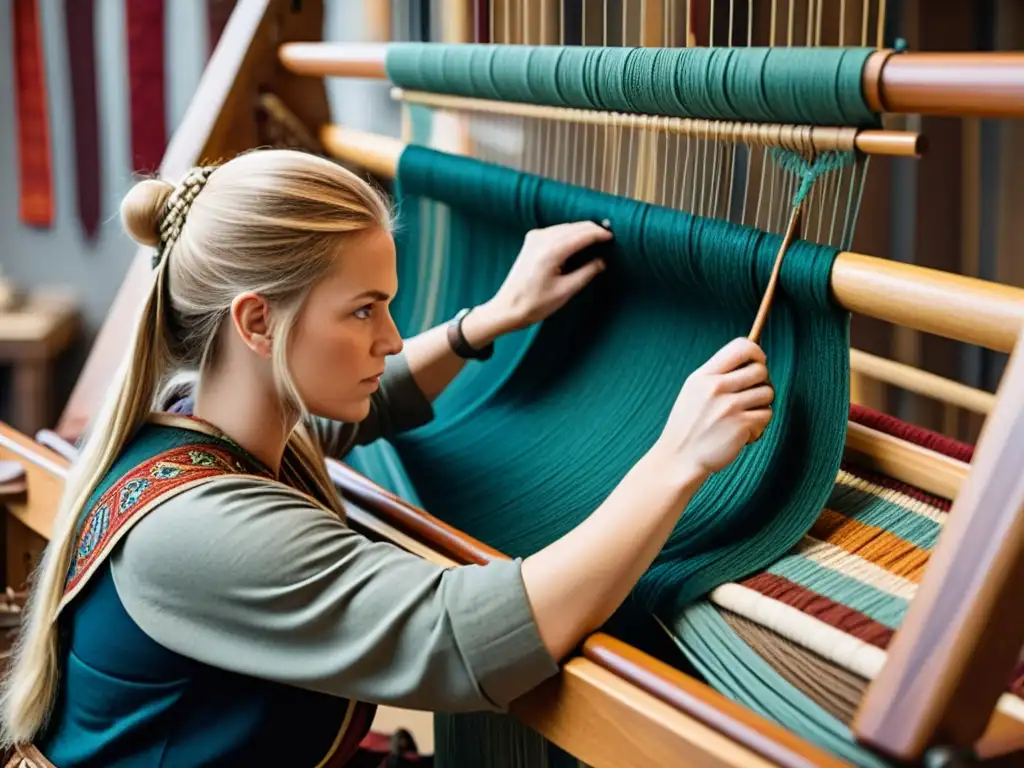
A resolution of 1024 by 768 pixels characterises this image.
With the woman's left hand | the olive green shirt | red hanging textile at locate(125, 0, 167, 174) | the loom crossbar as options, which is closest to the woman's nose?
the olive green shirt

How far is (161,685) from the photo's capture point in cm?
103

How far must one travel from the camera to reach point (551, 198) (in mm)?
1280

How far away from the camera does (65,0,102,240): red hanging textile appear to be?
9.63 ft

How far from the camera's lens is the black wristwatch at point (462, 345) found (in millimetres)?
1366

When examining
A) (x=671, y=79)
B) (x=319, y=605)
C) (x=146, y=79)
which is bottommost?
(x=319, y=605)

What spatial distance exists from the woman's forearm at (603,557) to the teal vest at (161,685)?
0.88 feet

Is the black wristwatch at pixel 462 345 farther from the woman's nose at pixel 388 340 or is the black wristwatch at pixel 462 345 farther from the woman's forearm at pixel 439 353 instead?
the woman's nose at pixel 388 340

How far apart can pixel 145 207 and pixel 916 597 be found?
689 mm

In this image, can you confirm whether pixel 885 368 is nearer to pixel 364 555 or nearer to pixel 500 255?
pixel 500 255

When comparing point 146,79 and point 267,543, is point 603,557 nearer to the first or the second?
point 267,543

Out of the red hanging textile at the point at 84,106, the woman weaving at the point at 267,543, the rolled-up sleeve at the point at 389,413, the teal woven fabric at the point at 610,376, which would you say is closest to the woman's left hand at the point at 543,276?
the teal woven fabric at the point at 610,376

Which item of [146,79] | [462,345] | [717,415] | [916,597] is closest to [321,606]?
[717,415]

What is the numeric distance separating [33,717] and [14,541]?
531mm

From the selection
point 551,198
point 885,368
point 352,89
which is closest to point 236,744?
point 551,198
